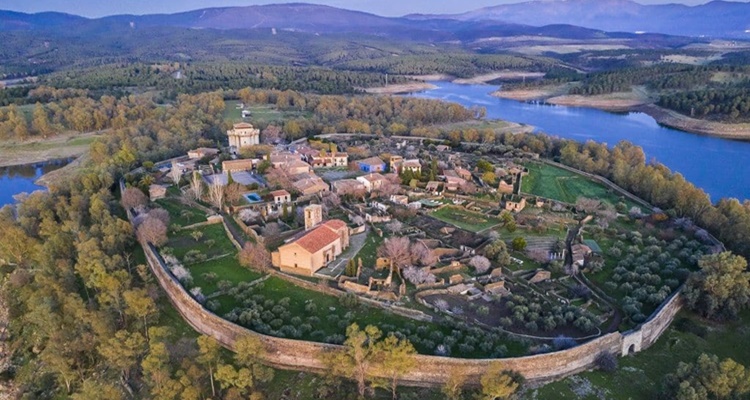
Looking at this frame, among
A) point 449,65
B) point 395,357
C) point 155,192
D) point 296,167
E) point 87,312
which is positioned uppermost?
point 449,65

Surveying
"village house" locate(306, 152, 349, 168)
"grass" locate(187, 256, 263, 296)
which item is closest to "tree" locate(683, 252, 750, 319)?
"grass" locate(187, 256, 263, 296)

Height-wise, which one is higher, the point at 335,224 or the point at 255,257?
the point at 335,224

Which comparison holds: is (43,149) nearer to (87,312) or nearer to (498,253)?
(87,312)

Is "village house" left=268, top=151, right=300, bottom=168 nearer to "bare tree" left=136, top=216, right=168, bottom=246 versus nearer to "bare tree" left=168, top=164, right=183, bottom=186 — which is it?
"bare tree" left=168, top=164, right=183, bottom=186

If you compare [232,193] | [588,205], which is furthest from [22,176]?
[588,205]

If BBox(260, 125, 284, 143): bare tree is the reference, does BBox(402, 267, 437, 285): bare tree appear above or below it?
below

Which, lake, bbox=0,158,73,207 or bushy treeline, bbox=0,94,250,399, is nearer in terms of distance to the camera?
bushy treeline, bbox=0,94,250,399

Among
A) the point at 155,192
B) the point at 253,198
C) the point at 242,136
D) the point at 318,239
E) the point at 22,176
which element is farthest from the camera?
the point at 22,176

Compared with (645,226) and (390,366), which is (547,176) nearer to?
(645,226)
